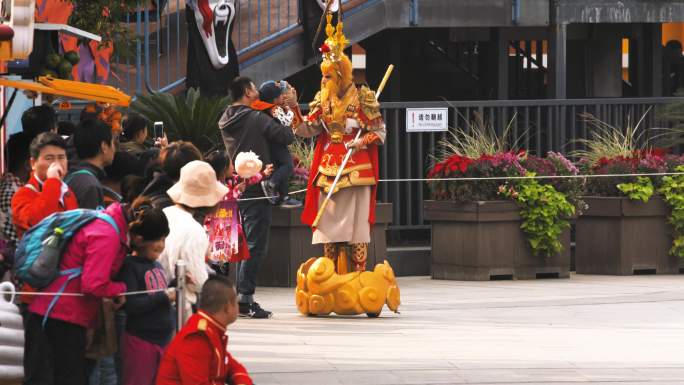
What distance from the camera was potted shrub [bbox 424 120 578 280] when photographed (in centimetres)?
1497

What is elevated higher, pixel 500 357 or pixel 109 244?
pixel 109 244

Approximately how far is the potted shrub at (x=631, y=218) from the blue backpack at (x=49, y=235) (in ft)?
30.0

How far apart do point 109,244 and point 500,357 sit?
12.6ft

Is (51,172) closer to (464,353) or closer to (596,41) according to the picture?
(464,353)

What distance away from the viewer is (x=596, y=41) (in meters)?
22.4

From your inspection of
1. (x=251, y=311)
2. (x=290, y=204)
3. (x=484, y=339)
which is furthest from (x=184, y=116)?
(x=484, y=339)

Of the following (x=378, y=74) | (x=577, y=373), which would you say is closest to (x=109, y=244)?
(x=577, y=373)

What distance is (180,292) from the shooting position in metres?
7.20

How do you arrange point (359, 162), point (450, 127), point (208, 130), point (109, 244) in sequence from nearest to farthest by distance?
point (109, 244), point (359, 162), point (208, 130), point (450, 127)

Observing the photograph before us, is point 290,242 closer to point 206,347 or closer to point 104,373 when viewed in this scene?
point 104,373

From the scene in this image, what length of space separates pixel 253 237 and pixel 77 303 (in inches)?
197

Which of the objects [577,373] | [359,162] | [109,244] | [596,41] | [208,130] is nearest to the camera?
[109,244]

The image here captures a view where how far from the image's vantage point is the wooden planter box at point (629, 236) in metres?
15.4

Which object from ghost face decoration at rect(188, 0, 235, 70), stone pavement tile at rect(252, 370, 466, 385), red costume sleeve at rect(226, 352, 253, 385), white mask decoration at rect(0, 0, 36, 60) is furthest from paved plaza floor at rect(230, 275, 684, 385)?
ghost face decoration at rect(188, 0, 235, 70)
